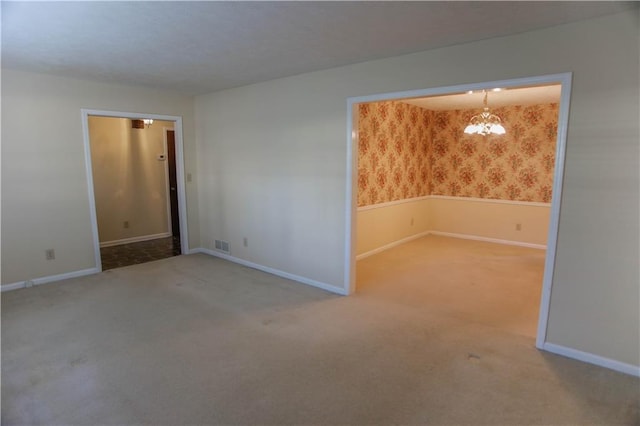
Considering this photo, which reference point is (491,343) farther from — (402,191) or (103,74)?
(103,74)

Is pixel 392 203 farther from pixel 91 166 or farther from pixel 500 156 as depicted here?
pixel 91 166

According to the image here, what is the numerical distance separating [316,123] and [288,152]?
0.53m

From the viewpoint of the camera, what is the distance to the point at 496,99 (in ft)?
17.5

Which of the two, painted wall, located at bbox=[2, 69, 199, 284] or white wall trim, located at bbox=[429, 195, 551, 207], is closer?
painted wall, located at bbox=[2, 69, 199, 284]

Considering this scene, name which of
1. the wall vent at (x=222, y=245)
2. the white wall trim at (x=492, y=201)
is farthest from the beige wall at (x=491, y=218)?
the wall vent at (x=222, y=245)

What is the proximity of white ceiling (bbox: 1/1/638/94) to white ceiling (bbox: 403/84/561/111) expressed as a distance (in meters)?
1.82

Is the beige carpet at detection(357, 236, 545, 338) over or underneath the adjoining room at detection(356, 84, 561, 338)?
underneath

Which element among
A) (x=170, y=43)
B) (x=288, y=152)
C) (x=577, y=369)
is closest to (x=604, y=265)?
(x=577, y=369)

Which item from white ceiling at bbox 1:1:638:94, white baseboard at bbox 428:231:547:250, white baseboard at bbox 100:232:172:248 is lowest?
white baseboard at bbox 100:232:172:248

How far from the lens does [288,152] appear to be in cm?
425

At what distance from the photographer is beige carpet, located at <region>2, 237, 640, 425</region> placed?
208cm

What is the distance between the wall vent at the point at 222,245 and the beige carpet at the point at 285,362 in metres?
1.24

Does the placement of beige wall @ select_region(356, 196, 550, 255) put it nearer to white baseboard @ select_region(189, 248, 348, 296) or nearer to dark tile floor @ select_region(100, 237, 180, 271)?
white baseboard @ select_region(189, 248, 348, 296)

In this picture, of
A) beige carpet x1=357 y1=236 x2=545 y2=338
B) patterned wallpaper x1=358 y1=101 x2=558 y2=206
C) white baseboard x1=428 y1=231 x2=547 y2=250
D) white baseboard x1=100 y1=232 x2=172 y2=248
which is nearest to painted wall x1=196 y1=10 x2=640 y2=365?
beige carpet x1=357 y1=236 x2=545 y2=338
